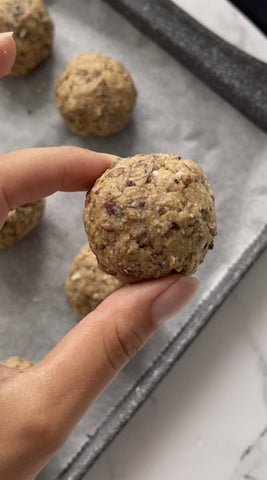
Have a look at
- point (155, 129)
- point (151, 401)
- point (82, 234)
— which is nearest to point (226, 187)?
point (155, 129)

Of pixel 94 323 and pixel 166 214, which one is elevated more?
pixel 166 214

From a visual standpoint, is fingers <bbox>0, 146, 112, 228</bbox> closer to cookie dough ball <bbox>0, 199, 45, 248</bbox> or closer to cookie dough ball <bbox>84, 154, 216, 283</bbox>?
cookie dough ball <bbox>84, 154, 216, 283</bbox>

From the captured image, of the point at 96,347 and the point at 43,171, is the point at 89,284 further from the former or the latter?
the point at 96,347

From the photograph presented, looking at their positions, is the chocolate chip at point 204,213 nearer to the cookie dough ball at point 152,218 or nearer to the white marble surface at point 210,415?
the cookie dough ball at point 152,218

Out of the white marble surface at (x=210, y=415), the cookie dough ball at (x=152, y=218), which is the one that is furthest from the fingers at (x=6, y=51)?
the white marble surface at (x=210, y=415)

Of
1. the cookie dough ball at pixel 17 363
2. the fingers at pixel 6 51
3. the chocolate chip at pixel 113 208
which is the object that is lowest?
the cookie dough ball at pixel 17 363

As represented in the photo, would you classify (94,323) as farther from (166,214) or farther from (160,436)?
(160,436)
